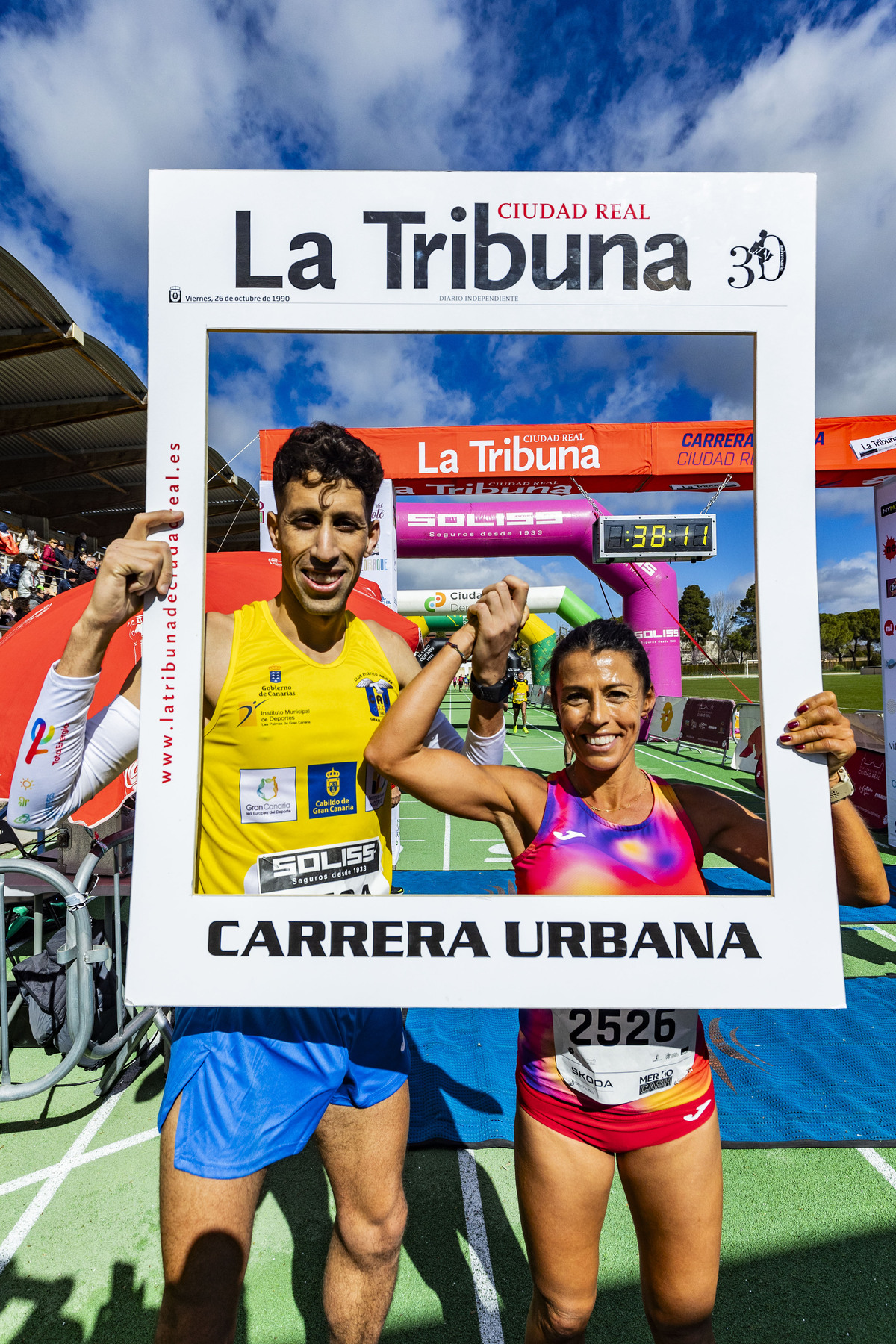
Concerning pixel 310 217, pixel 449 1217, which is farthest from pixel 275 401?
pixel 449 1217

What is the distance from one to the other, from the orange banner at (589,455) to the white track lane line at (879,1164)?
5414 mm

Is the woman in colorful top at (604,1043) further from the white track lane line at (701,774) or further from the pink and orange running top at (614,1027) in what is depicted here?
the white track lane line at (701,774)

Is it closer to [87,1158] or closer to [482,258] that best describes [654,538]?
[482,258]

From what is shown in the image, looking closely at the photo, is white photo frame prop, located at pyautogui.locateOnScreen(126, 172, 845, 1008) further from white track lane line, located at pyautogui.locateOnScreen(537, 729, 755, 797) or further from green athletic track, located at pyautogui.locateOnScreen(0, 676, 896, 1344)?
white track lane line, located at pyautogui.locateOnScreen(537, 729, 755, 797)

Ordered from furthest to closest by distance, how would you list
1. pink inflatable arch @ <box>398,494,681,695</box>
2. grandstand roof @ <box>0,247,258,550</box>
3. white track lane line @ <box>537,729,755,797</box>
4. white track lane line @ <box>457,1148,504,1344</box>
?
white track lane line @ <box>537,729,755,797</box>
grandstand roof @ <box>0,247,258,550</box>
pink inflatable arch @ <box>398,494,681,695</box>
white track lane line @ <box>457,1148,504,1344</box>

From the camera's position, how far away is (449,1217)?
2447mm

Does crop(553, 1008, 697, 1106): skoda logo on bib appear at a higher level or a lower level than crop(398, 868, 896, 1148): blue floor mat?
higher

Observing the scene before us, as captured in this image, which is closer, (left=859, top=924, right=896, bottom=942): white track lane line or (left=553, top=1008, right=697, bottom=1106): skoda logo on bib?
(left=553, top=1008, right=697, bottom=1106): skoda logo on bib

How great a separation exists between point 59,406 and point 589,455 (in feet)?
33.0

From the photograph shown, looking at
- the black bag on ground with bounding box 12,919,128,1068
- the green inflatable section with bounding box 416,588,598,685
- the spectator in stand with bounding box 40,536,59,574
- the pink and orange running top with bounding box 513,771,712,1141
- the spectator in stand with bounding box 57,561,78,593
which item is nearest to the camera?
the pink and orange running top with bounding box 513,771,712,1141

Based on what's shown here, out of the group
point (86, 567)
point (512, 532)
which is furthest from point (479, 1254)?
point (86, 567)

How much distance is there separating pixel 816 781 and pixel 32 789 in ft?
5.45

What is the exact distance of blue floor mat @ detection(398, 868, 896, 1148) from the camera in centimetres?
287

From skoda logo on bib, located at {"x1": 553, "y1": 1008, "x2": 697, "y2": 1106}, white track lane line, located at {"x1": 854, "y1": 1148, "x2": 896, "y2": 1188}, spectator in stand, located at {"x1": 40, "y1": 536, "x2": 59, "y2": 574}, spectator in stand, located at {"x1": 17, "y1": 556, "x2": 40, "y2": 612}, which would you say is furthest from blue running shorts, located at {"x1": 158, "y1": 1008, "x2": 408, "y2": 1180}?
spectator in stand, located at {"x1": 40, "y1": 536, "x2": 59, "y2": 574}
